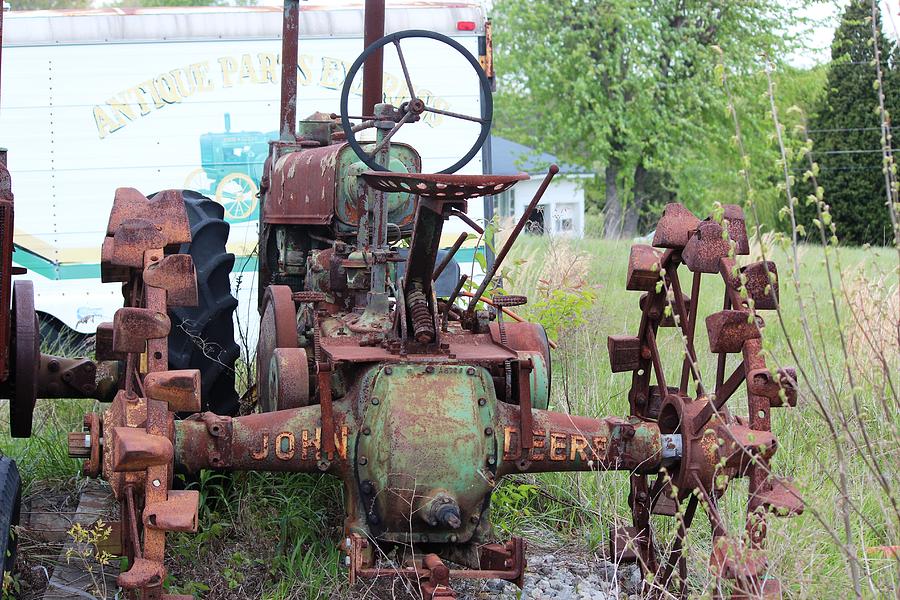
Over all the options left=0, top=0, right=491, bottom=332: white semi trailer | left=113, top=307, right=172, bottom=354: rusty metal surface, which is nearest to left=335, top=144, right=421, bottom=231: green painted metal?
left=113, top=307, right=172, bottom=354: rusty metal surface

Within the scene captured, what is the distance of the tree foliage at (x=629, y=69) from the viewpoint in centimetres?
2861

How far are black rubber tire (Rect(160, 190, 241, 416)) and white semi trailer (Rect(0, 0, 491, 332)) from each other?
3311 mm

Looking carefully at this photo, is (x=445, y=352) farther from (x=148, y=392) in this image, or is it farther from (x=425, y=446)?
(x=148, y=392)

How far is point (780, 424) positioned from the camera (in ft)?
20.8

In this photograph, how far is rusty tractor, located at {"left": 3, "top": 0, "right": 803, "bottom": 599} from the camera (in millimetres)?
3590

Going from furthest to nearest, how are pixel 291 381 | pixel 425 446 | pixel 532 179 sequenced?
1. pixel 532 179
2. pixel 291 381
3. pixel 425 446

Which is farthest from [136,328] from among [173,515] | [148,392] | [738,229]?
[738,229]

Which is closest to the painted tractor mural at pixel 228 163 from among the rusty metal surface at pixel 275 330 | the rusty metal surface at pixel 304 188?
the rusty metal surface at pixel 304 188

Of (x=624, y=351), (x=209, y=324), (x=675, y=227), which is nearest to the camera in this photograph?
(x=675, y=227)

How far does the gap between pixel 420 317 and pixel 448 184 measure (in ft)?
1.87

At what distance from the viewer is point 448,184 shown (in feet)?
11.9

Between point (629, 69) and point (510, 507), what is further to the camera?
point (629, 69)

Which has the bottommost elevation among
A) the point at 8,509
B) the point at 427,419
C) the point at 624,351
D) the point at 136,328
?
the point at 8,509

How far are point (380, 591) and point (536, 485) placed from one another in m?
1.46
